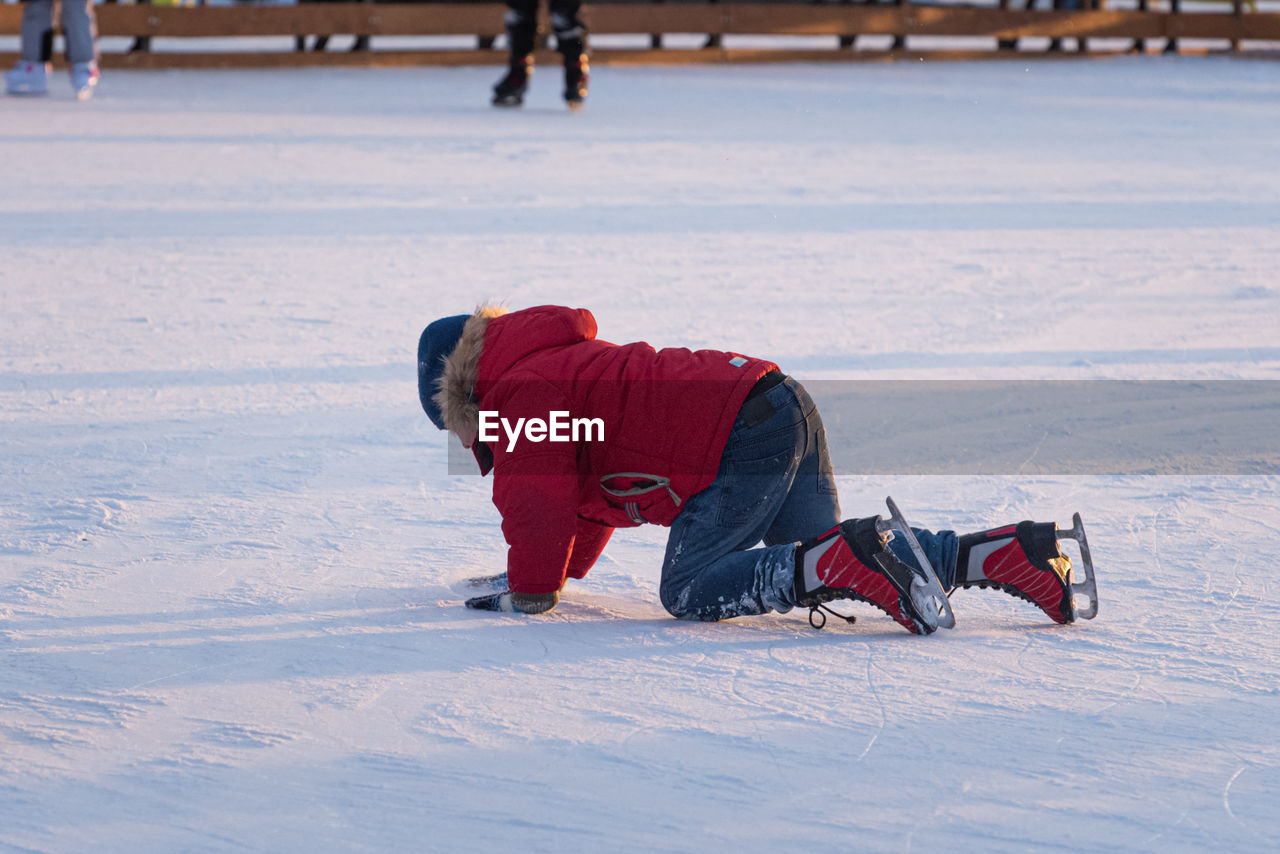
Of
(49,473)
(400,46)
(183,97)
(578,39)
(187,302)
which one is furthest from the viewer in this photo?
(400,46)

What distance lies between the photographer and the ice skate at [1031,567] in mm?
2480

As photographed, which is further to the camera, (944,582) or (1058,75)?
(1058,75)

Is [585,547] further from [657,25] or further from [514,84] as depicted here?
[657,25]

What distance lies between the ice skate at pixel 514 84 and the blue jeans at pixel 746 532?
8369mm

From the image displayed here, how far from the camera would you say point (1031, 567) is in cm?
250

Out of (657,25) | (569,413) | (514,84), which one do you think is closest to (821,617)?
(569,413)

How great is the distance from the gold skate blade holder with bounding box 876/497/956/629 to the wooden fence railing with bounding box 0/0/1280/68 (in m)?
11.8

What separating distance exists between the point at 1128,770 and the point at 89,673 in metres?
1.53

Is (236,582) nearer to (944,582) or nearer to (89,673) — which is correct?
(89,673)

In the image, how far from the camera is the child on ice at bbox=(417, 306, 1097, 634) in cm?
244

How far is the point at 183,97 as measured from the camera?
1099 cm

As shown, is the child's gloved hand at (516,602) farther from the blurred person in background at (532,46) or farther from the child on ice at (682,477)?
the blurred person in background at (532,46)

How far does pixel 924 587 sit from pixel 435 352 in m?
0.91

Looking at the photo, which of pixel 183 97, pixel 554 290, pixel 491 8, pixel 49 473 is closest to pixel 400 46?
pixel 491 8
